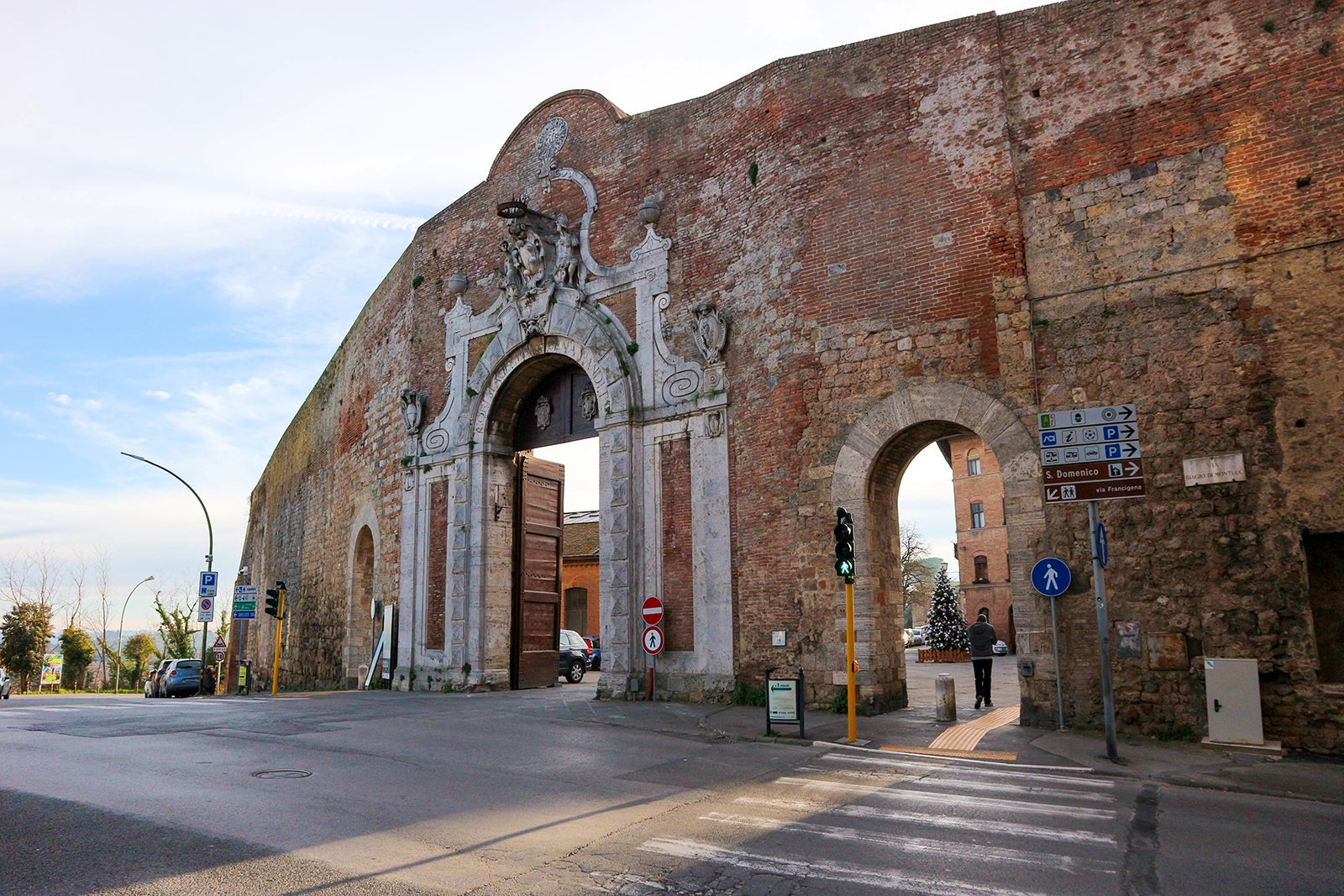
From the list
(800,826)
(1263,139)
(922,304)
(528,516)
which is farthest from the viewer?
(528,516)

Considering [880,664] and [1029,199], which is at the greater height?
[1029,199]

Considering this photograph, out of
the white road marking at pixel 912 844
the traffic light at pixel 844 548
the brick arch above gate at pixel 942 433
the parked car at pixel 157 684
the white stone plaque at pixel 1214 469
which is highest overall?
the brick arch above gate at pixel 942 433

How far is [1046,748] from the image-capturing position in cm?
1007

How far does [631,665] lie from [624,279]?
756 cm

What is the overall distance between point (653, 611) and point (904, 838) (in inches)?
371

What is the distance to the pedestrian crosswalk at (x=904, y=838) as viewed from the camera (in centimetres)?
496

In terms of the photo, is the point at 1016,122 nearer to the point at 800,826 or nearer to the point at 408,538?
the point at 800,826

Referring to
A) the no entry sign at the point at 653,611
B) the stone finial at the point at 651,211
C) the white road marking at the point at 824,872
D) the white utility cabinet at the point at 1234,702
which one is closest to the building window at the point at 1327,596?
the white utility cabinet at the point at 1234,702

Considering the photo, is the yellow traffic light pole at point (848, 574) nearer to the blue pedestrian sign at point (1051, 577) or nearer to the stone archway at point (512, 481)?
the blue pedestrian sign at point (1051, 577)

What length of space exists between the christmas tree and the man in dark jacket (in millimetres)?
20700

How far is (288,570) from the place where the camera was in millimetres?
29656

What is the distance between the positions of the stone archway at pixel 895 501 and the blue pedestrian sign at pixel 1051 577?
29 centimetres

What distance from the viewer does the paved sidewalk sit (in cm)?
841

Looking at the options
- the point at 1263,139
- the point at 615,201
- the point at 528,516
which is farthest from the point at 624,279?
the point at 1263,139
